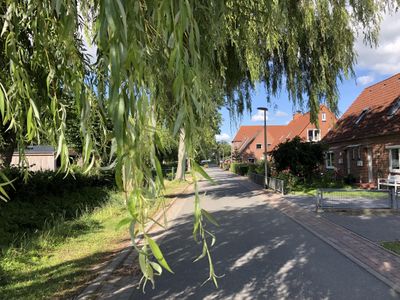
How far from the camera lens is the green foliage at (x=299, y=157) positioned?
24109 mm

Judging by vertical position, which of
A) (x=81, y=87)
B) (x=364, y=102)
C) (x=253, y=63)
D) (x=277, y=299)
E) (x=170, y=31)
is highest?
(x=364, y=102)

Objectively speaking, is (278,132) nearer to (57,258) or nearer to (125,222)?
(57,258)

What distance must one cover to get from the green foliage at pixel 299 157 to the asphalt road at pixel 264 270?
13423 mm

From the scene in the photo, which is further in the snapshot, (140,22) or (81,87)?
(81,87)

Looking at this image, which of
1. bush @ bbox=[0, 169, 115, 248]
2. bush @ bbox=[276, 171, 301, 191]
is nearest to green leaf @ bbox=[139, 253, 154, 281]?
bush @ bbox=[0, 169, 115, 248]

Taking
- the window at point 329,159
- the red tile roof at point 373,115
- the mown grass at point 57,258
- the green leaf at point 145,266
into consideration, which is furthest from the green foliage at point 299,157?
the green leaf at point 145,266

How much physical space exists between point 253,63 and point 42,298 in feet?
18.7

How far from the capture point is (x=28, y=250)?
8.23 m

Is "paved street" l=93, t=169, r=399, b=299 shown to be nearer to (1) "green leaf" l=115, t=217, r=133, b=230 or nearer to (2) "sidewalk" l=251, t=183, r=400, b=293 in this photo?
(2) "sidewalk" l=251, t=183, r=400, b=293

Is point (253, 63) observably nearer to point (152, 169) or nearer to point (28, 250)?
point (28, 250)

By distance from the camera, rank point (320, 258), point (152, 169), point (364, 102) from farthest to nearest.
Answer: point (364, 102) → point (320, 258) → point (152, 169)

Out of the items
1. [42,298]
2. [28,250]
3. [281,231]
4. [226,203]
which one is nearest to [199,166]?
[42,298]

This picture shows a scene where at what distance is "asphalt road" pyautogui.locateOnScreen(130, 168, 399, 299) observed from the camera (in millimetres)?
5699

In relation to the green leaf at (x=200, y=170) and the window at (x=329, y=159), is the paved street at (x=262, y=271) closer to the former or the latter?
the green leaf at (x=200, y=170)
